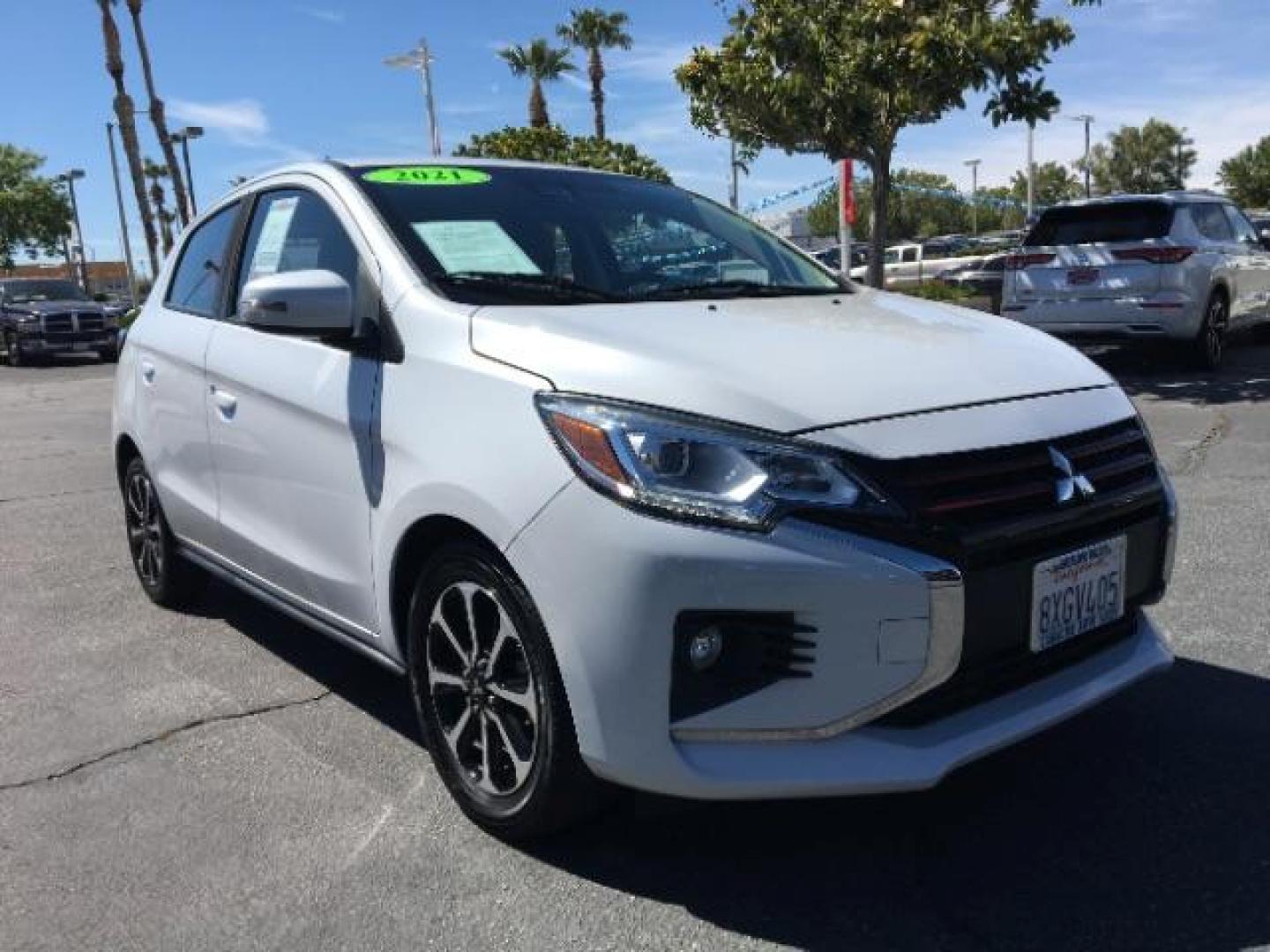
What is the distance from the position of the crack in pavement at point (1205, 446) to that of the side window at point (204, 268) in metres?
5.34

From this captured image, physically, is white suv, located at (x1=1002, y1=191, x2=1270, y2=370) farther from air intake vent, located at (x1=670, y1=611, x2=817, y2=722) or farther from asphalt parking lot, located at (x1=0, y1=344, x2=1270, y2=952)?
air intake vent, located at (x1=670, y1=611, x2=817, y2=722)

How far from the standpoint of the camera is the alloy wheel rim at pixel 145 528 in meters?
4.60

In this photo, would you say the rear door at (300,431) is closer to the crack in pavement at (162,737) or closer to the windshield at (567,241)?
the windshield at (567,241)

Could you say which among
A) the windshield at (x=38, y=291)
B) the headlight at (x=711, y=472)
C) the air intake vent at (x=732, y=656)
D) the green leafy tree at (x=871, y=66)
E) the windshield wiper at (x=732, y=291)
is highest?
the green leafy tree at (x=871, y=66)

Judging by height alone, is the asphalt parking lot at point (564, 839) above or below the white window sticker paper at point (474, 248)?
below

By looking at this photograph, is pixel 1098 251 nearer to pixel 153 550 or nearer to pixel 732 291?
pixel 732 291

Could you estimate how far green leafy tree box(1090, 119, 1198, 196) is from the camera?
74.0 metres

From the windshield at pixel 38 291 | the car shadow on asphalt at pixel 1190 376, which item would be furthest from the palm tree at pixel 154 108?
the car shadow on asphalt at pixel 1190 376

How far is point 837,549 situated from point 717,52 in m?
12.4

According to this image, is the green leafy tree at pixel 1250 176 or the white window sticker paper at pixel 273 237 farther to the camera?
the green leafy tree at pixel 1250 176

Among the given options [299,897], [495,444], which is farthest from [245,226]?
[299,897]

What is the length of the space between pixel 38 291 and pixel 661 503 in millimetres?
23138

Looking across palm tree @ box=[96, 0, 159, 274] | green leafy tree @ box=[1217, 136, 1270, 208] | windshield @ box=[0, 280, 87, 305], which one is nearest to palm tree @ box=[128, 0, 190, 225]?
palm tree @ box=[96, 0, 159, 274]

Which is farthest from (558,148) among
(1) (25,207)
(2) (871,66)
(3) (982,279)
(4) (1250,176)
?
(4) (1250,176)
